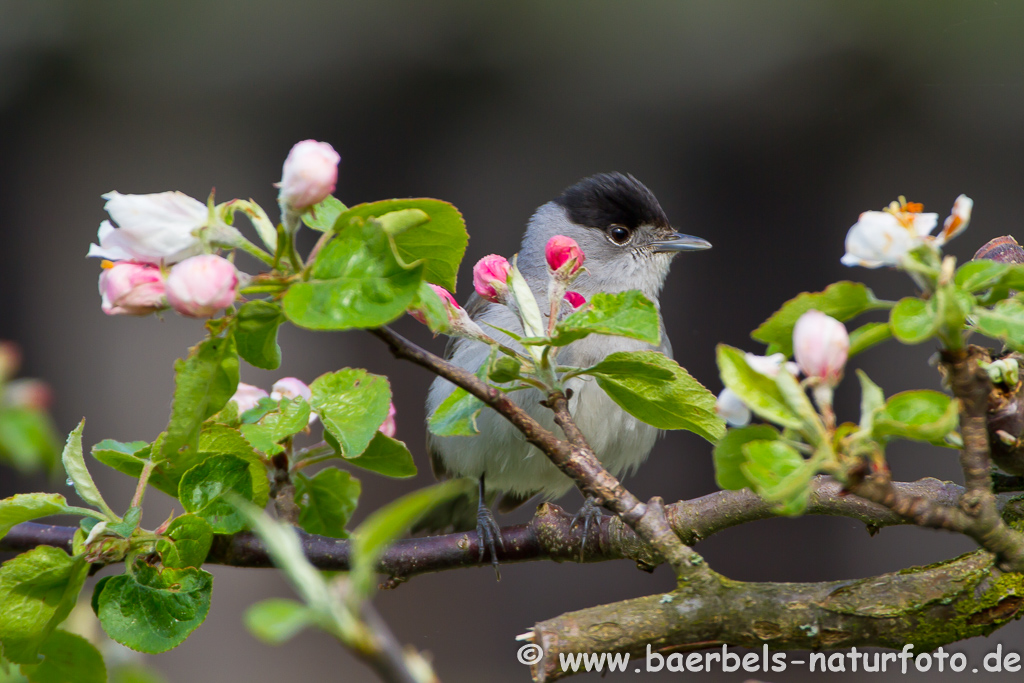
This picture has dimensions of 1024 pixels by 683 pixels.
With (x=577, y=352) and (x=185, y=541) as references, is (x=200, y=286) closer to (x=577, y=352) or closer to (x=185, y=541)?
(x=185, y=541)

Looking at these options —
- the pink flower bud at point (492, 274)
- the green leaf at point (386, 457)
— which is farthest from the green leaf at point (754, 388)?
the green leaf at point (386, 457)

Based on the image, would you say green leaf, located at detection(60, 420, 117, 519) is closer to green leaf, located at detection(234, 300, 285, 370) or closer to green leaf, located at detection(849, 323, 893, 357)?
green leaf, located at detection(234, 300, 285, 370)

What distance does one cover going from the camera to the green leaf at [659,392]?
0.80 meters

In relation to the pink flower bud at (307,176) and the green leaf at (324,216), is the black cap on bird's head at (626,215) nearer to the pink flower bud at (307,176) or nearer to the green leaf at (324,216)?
the green leaf at (324,216)

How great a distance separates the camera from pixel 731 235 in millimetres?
3361

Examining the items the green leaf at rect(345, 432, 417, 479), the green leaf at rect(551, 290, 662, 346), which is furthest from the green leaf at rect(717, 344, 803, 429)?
the green leaf at rect(345, 432, 417, 479)

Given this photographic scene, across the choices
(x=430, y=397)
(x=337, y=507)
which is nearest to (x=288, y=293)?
(x=337, y=507)

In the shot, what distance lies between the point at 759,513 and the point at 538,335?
0.35m

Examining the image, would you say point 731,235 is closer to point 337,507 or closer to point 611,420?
point 611,420

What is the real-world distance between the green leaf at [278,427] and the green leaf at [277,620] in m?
0.49

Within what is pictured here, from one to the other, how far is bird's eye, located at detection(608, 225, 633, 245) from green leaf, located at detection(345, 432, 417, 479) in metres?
1.70

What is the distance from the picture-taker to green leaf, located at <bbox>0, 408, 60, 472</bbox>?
0.32 metres

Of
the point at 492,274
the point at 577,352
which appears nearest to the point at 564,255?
the point at 492,274

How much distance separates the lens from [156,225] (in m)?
A: 0.67
